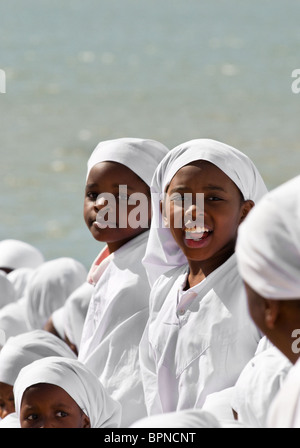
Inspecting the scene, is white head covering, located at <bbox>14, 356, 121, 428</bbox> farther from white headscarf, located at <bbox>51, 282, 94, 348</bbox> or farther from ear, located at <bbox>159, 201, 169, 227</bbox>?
white headscarf, located at <bbox>51, 282, 94, 348</bbox>

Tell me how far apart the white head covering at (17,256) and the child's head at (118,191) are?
394 cm

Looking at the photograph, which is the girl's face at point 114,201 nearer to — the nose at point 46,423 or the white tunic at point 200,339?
the white tunic at point 200,339

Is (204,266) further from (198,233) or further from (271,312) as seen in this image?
(271,312)

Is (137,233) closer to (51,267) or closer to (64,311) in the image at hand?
(64,311)

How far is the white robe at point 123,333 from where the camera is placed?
4215 mm

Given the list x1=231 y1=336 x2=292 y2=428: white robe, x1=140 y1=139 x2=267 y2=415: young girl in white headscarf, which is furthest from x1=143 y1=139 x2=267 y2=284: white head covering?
x1=231 y1=336 x2=292 y2=428: white robe

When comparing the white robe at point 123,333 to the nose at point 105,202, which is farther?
the nose at point 105,202

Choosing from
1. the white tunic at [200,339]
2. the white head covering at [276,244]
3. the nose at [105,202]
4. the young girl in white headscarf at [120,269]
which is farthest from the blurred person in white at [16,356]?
the white head covering at [276,244]

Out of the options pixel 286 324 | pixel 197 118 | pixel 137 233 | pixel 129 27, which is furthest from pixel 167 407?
pixel 129 27

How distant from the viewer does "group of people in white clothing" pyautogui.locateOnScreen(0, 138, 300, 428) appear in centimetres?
226

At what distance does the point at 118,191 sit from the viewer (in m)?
4.36

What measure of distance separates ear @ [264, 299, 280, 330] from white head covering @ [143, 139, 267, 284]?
1.39 metres

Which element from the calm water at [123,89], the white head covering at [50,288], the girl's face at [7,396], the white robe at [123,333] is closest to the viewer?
the white robe at [123,333]

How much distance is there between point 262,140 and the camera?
2027 cm
